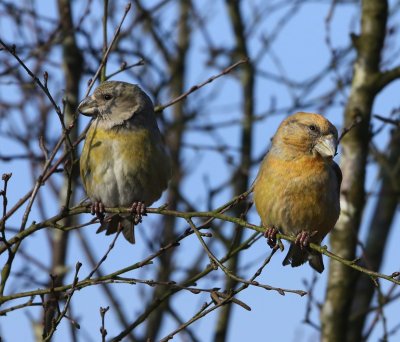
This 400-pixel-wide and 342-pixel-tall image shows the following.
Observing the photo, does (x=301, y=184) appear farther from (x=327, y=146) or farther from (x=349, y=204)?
(x=349, y=204)

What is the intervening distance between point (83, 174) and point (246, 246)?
1618mm

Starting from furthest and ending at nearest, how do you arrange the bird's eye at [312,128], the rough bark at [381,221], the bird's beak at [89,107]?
the rough bark at [381,221], the bird's beak at [89,107], the bird's eye at [312,128]

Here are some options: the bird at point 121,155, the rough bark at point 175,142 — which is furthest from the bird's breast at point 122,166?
the rough bark at point 175,142

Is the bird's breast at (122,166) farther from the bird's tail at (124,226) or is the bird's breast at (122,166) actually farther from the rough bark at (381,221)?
the rough bark at (381,221)

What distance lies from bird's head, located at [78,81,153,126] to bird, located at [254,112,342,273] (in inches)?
42.6

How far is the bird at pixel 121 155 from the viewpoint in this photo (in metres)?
6.19

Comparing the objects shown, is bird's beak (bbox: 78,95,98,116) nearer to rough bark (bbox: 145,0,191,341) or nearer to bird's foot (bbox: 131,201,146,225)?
bird's foot (bbox: 131,201,146,225)

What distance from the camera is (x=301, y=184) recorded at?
572 centimetres

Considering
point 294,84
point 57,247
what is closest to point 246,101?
point 294,84

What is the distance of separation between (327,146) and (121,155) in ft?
4.58

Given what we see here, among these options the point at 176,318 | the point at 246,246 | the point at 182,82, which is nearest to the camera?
the point at 246,246

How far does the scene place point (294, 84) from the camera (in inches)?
404

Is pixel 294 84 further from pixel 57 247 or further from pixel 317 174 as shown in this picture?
pixel 317 174

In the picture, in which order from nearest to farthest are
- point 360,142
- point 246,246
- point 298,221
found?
point 246,246
point 298,221
point 360,142
